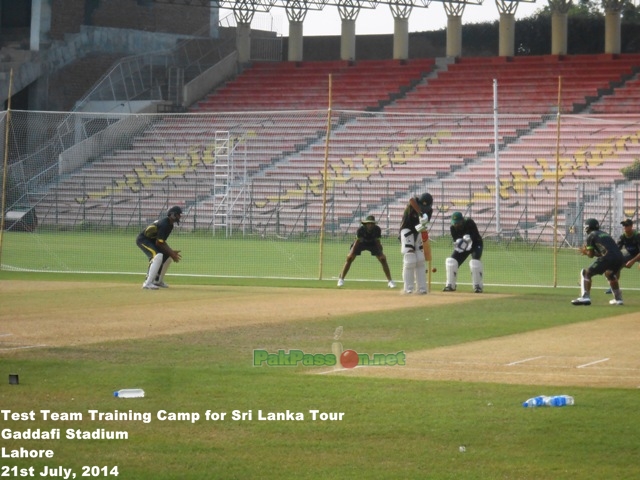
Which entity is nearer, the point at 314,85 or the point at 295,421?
the point at 295,421

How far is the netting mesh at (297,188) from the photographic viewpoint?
3159 cm

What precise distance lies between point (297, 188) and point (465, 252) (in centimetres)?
1260

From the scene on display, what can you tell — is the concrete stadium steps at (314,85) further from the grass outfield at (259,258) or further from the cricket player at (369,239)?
the cricket player at (369,239)

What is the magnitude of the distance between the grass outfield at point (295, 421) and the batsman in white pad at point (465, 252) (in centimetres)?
Answer: 734

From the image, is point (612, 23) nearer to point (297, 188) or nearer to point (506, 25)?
point (506, 25)

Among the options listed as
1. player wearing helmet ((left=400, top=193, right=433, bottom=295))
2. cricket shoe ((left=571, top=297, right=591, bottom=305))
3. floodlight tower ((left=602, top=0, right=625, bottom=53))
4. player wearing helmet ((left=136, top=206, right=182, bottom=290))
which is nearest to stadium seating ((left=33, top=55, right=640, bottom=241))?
player wearing helmet ((left=400, top=193, right=433, bottom=295))

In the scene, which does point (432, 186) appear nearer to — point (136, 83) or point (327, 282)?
point (327, 282)

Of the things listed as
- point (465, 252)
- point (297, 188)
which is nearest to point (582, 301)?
point (465, 252)

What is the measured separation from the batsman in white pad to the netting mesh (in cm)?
441

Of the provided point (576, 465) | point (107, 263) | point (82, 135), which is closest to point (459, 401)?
point (576, 465)

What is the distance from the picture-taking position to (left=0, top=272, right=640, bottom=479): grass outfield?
8.51 m

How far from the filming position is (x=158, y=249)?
76.3 ft

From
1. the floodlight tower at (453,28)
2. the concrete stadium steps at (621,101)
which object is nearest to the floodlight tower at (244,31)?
the floodlight tower at (453,28)

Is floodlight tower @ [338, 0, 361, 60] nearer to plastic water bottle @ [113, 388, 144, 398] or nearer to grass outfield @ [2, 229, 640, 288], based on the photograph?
grass outfield @ [2, 229, 640, 288]
